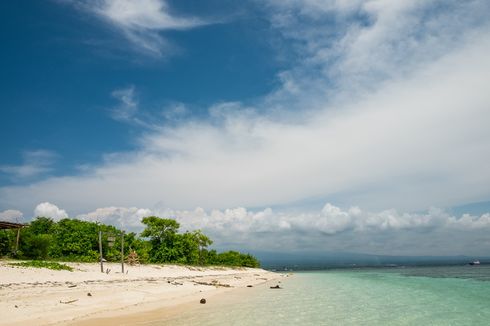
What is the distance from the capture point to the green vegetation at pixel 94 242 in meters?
34.9

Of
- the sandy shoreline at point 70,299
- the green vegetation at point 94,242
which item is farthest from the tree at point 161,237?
the sandy shoreline at point 70,299

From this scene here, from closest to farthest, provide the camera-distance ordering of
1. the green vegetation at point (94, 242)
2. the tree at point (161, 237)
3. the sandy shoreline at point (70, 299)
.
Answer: the sandy shoreline at point (70, 299) < the green vegetation at point (94, 242) < the tree at point (161, 237)

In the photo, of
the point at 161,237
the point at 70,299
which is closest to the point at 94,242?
the point at 161,237

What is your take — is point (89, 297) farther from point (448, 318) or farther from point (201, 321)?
point (448, 318)

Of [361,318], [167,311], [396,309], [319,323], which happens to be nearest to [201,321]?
[167,311]

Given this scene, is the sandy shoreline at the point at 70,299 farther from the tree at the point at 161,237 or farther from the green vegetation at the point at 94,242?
the tree at the point at 161,237

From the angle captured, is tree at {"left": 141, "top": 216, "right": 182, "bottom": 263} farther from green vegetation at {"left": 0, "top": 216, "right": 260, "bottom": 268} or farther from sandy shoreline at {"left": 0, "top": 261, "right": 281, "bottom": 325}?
sandy shoreline at {"left": 0, "top": 261, "right": 281, "bottom": 325}

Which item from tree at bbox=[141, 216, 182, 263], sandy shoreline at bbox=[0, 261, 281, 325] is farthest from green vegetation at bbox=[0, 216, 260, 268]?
sandy shoreline at bbox=[0, 261, 281, 325]

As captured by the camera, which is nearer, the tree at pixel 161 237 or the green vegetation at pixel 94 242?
the green vegetation at pixel 94 242

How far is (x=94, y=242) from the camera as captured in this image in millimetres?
44031

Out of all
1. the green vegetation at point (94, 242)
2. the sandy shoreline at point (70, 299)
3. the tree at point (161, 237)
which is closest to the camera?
the sandy shoreline at point (70, 299)

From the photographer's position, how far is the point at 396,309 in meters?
20.3

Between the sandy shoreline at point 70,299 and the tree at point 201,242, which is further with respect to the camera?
the tree at point 201,242

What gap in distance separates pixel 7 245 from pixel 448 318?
117 ft
